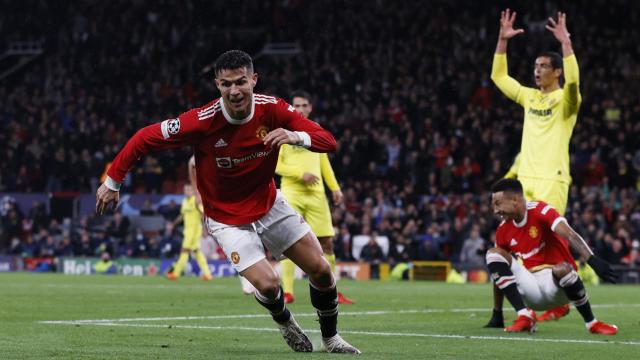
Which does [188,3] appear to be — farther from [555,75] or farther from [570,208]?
[555,75]

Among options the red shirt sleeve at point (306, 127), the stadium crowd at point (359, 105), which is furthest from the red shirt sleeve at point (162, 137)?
the stadium crowd at point (359, 105)

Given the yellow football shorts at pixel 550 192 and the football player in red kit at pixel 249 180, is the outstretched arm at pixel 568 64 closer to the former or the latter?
the yellow football shorts at pixel 550 192

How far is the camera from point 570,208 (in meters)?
27.1

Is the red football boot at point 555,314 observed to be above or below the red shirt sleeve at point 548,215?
below

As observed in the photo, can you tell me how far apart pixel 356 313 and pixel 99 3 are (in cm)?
3330

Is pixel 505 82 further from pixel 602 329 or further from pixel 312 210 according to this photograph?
pixel 312 210

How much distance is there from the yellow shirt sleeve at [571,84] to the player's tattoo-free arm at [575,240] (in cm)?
153

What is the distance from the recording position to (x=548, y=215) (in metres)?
10.2

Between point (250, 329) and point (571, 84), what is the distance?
146 inches

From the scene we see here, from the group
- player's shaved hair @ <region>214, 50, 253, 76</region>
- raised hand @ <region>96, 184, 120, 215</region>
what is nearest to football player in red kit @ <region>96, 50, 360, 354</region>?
player's shaved hair @ <region>214, 50, 253, 76</region>

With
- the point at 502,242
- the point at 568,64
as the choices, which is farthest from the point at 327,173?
the point at 568,64

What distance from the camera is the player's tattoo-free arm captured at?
30.5ft

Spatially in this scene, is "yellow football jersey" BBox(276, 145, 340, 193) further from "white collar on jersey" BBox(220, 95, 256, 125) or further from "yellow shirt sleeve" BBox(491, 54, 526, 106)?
"white collar on jersey" BBox(220, 95, 256, 125)

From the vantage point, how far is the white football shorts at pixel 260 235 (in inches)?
325
